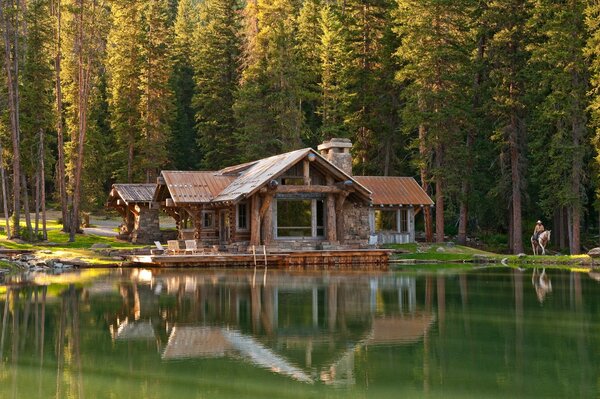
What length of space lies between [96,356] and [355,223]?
26.4m

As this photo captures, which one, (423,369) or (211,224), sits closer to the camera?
(423,369)

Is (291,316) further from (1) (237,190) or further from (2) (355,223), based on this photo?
(2) (355,223)

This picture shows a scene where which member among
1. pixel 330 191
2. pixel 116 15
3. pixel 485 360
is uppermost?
pixel 116 15

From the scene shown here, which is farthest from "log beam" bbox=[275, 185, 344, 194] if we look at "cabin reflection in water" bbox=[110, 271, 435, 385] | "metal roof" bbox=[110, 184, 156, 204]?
"metal roof" bbox=[110, 184, 156, 204]

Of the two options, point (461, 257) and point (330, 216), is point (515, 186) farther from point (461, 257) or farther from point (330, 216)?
point (330, 216)

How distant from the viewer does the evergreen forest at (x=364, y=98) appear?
38.0 metres

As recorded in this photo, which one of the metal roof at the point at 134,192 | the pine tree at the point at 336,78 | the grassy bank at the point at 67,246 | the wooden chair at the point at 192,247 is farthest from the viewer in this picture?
the pine tree at the point at 336,78

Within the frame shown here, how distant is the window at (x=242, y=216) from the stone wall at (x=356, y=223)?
4884mm

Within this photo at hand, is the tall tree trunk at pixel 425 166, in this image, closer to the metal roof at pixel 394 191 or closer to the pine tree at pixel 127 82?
the metal roof at pixel 394 191

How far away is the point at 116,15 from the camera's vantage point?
52.8 meters

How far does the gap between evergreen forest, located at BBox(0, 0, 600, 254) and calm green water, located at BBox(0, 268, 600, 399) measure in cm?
1743

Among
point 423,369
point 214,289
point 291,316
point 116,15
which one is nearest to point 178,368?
point 423,369

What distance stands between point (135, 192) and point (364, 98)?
618 inches

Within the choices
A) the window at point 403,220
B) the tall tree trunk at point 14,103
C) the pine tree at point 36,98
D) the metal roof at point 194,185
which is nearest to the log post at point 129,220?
the pine tree at point 36,98
